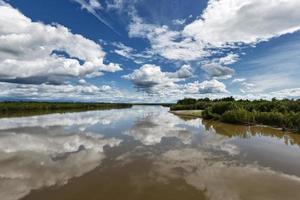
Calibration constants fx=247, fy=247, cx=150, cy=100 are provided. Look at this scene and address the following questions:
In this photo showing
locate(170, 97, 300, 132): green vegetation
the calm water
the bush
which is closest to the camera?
the calm water

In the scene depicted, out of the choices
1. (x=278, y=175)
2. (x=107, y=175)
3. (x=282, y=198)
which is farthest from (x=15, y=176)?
(x=278, y=175)

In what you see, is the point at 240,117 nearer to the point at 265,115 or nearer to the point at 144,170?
the point at 265,115

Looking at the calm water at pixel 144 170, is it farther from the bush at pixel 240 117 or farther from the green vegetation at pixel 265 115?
the bush at pixel 240 117

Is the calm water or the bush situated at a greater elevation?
the bush

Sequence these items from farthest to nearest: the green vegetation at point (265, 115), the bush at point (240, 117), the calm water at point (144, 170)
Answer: the bush at point (240, 117)
the green vegetation at point (265, 115)
the calm water at point (144, 170)

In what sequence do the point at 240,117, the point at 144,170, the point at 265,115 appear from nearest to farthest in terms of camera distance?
the point at 144,170, the point at 265,115, the point at 240,117

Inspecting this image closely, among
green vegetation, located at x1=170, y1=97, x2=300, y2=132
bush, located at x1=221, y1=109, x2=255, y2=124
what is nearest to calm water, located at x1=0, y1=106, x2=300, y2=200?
green vegetation, located at x1=170, y1=97, x2=300, y2=132

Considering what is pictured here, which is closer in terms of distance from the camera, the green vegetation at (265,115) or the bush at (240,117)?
the green vegetation at (265,115)

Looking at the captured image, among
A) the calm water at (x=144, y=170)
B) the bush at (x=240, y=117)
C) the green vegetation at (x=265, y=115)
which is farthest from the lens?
the bush at (x=240, y=117)

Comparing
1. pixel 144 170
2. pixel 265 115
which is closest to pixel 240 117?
pixel 265 115

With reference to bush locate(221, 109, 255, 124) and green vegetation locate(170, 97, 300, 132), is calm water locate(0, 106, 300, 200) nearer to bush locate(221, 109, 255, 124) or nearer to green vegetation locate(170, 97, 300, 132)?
green vegetation locate(170, 97, 300, 132)

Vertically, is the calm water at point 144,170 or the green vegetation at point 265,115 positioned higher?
the green vegetation at point 265,115

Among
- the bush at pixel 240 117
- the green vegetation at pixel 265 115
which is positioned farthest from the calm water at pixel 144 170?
the bush at pixel 240 117

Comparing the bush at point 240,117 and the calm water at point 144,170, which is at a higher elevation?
the bush at point 240,117
